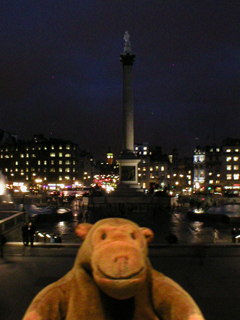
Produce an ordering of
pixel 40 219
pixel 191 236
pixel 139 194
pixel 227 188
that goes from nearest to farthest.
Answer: pixel 191 236
pixel 40 219
pixel 139 194
pixel 227 188

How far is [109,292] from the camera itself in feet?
11.6

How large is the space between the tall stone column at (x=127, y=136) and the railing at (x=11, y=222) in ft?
75.6

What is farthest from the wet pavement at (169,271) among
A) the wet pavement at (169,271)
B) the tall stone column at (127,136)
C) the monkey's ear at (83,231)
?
the tall stone column at (127,136)

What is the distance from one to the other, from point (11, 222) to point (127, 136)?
29.0 m

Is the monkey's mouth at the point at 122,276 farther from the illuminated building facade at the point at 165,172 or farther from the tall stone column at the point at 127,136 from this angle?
the illuminated building facade at the point at 165,172

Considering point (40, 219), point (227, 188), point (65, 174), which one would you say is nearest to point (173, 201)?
point (40, 219)

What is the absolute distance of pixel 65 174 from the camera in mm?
99812

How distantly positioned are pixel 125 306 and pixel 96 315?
0.38 meters

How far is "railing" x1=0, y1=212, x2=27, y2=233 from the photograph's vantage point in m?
18.7

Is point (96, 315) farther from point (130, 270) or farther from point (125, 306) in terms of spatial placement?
point (130, 270)

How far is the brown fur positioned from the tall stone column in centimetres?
4043

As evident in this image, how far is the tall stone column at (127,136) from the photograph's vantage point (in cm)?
4578

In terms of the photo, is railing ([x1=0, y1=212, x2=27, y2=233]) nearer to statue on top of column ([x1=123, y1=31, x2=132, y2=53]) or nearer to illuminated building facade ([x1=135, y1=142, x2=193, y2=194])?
statue on top of column ([x1=123, y1=31, x2=132, y2=53])

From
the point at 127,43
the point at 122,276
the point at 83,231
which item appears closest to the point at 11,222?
the point at 83,231
